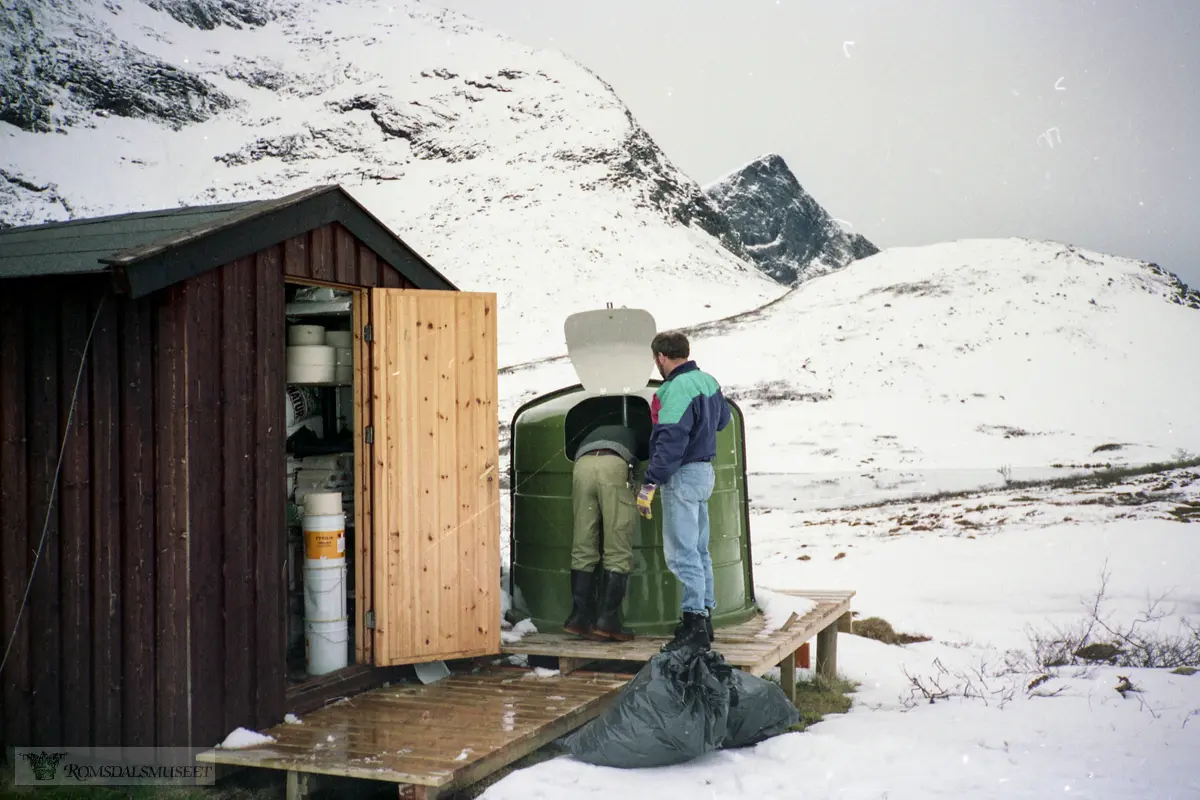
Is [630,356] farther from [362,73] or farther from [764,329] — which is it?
[362,73]

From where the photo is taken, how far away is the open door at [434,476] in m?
5.75

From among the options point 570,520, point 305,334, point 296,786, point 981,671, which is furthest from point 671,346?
point 296,786

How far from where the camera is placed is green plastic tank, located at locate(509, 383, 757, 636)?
655cm

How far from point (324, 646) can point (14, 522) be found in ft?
5.48

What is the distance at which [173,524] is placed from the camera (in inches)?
185

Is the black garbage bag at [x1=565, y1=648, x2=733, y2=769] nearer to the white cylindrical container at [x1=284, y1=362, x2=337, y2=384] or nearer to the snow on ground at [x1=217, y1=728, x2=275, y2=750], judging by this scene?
the snow on ground at [x1=217, y1=728, x2=275, y2=750]

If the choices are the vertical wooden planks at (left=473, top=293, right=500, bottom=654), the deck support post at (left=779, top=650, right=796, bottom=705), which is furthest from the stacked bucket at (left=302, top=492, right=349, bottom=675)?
the deck support post at (left=779, top=650, right=796, bottom=705)

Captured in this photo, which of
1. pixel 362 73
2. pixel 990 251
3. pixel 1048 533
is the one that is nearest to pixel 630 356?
pixel 1048 533

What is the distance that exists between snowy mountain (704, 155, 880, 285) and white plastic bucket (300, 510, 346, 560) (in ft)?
232

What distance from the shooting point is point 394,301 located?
5.82m

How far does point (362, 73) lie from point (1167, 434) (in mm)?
66600

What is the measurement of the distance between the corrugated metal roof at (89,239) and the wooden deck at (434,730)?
2.31 meters

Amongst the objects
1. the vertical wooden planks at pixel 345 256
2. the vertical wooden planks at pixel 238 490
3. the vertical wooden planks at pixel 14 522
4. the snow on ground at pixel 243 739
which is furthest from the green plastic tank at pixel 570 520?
the vertical wooden planks at pixel 14 522

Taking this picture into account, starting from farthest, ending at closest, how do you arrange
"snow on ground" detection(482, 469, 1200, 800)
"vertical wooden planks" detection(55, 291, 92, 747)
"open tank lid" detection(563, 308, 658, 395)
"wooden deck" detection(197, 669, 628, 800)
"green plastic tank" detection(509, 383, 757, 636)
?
"open tank lid" detection(563, 308, 658, 395), "green plastic tank" detection(509, 383, 757, 636), "vertical wooden planks" detection(55, 291, 92, 747), "snow on ground" detection(482, 469, 1200, 800), "wooden deck" detection(197, 669, 628, 800)
